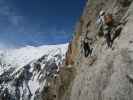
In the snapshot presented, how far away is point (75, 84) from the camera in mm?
31141

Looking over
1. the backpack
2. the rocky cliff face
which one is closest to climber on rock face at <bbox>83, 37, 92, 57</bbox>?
the rocky cliff face

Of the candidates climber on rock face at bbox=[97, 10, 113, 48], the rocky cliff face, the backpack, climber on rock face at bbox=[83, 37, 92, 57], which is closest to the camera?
the rocky cliff face

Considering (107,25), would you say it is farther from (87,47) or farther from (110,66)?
(87,47)

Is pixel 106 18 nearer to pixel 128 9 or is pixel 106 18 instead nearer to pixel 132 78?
pixel 128 9

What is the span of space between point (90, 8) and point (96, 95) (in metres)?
15.2

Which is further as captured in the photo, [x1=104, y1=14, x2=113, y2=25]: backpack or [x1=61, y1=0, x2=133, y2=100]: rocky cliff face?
[x1=104, y1=14, x2=113, y2=25]: backpack

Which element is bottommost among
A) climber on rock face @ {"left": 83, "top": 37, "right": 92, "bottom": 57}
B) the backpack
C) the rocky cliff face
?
the rocky cliff face

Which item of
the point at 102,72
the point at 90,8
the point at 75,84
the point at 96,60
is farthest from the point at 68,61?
the point at 102,72

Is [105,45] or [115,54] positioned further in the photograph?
[105,45]

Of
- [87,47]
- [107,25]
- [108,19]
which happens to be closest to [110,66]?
[107,25]

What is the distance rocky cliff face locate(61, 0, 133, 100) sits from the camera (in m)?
21.0

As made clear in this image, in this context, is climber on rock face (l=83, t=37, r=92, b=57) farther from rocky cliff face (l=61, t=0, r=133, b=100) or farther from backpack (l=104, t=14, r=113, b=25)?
backpack (l=104, t=14, r=113, b=25)

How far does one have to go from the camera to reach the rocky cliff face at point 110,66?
2100 cm

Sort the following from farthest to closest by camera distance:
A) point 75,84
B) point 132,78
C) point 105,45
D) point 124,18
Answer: point 75,84
point 105,45
point 124,18
point 132,78
